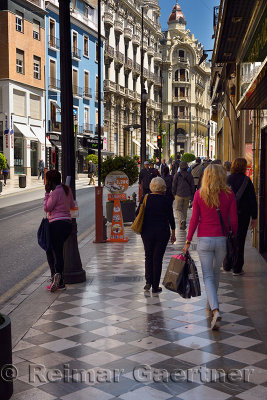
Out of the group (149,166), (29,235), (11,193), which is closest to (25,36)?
(11,193)

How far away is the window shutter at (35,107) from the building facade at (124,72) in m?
12.5

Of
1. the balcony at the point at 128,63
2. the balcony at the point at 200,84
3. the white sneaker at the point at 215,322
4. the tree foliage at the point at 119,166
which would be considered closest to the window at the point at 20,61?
the balcony at the point at 128,63

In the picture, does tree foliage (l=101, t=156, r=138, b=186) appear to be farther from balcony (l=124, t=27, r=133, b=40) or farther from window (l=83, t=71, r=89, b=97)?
balcony (l=124, t=27, r=133, b=40)

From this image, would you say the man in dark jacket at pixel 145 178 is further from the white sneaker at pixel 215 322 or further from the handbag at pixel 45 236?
the white sneaker at pixel 215 322

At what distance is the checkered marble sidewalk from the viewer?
4.40m

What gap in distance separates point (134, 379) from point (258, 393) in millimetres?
1001

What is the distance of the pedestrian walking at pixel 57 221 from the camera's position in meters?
7.94

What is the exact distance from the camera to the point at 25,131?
42.5m

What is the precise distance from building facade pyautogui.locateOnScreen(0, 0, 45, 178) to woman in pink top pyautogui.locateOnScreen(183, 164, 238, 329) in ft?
114

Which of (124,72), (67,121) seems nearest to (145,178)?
(67,121)

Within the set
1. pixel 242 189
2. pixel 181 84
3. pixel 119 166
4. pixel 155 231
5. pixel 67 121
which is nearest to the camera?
pixel 155 231

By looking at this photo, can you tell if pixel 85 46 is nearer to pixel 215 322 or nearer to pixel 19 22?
pixel 19 22

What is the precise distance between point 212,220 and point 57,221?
8.63ft

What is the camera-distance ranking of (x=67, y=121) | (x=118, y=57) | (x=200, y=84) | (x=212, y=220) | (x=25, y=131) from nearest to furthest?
1. (x=212, y=220)
2. (x=67, y=121)
3. (x=25, y=131)
4. (x=118, y=57)
5. (x=200, y=84)
